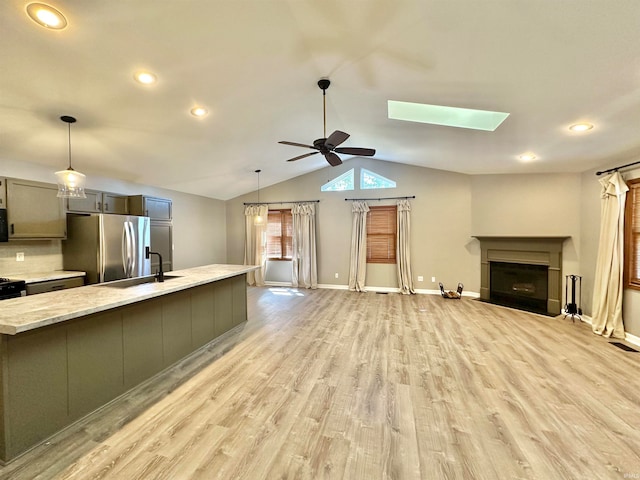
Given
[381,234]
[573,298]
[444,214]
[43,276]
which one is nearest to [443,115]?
[444,214]

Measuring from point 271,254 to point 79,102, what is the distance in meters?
5.20

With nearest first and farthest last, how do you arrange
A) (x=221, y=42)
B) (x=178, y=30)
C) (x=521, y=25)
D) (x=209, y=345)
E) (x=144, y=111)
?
(x=521, y=25) → (x=178, y=30) → (x=221, y=42) → (x=144, y=111) → (x=209, y=345)

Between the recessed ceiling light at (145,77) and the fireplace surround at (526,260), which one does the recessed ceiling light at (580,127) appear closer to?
the fireplace surround at (526,260)

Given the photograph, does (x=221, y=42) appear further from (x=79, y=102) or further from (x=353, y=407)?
(x=353, y=407)

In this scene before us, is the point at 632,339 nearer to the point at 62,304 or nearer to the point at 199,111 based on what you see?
the point at 62,304

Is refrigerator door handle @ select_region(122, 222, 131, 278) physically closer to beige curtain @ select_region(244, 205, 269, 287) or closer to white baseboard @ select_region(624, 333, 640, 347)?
beige curtain @ select_region(244, 205, 269, 287)

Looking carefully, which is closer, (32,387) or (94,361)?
(32,387)

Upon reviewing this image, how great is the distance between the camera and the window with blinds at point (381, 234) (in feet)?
21.4

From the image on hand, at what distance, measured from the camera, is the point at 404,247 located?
627cm

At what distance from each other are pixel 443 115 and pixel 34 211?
225 inches

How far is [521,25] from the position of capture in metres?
1.74

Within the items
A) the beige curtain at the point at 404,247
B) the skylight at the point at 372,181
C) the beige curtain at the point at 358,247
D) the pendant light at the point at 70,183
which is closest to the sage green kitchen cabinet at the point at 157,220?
the pendant light at the point at 70,183

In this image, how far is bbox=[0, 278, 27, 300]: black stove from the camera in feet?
9.42

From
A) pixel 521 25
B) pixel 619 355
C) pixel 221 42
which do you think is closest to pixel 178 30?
pixel 221 42
